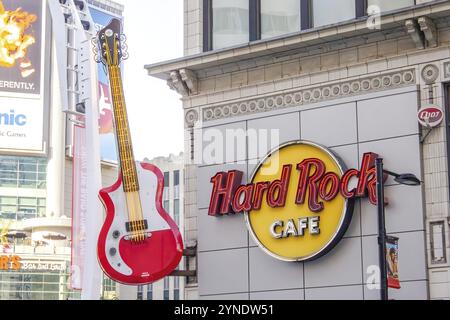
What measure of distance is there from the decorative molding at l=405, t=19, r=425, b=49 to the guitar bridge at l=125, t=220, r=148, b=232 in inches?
433

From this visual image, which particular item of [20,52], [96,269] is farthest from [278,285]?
[20,52]

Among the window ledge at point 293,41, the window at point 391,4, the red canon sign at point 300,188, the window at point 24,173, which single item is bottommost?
the red canon sign at point 300,188

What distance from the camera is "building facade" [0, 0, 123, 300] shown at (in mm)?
109938

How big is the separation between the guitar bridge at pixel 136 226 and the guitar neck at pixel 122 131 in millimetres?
2095

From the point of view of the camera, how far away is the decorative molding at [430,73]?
2922cm

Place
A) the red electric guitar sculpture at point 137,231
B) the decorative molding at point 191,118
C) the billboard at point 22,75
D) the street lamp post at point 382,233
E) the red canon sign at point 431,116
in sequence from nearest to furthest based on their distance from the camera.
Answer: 1. the street lamp post at point 382,233
2. the red canon sign at point 431,116
3. the red electric guitar sculpture at point 137,231
4. the decorative molding at point 191,118
5. the billboard at point 22,75

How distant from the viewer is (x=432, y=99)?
2922cm

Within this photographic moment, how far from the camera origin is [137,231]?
34625 mm

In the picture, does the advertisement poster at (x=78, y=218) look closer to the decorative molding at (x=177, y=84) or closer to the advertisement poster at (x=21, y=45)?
the advertisement poster at (x=21, y=45)

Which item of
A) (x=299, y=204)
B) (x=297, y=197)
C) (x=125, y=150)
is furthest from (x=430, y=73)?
(x=125, y=150)

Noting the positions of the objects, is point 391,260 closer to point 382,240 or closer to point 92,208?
point 382,240

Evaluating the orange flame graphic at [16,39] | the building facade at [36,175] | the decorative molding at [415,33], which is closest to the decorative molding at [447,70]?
the decorative molding at [415,33]

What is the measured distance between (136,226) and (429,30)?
1182 centimetres

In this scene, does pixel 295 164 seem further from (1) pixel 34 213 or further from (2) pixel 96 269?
(1) pixel 34 213
